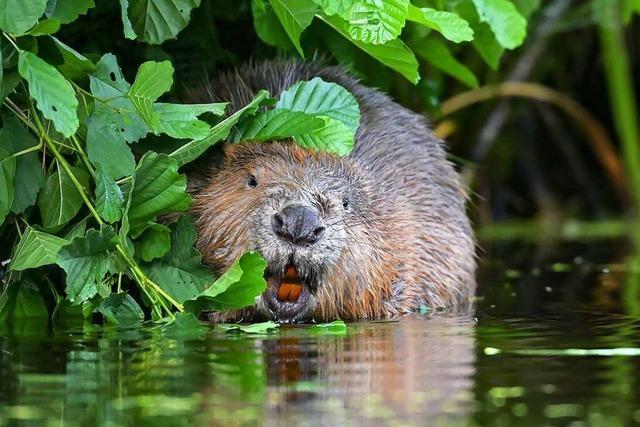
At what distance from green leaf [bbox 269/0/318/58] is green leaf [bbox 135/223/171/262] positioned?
717 millimetres

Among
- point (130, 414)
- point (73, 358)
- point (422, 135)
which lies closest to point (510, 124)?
point (422, 135)

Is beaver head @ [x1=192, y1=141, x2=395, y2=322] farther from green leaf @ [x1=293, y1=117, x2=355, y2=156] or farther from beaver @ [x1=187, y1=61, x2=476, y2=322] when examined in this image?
green leaf @ [x1=293, y1=117, x2=355, y2=156]

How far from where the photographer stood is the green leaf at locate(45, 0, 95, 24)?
3.64 metres

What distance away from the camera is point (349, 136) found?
3994 millimetres

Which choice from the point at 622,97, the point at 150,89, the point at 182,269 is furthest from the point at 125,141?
the point at 622,97

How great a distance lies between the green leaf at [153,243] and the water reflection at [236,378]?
230 millimetres

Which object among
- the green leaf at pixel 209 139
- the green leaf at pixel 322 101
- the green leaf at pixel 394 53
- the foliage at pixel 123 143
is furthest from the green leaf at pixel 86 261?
A: the green leaf at pixel 394 53

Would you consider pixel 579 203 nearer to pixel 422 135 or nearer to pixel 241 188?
pixel 422 135

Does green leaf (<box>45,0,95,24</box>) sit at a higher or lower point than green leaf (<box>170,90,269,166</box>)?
higher

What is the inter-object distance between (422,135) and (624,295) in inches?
37.2

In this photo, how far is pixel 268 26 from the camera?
4.55 meters

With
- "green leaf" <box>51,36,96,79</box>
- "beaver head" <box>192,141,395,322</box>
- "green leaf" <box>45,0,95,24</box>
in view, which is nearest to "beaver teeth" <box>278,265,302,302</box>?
"beaver head" <box>192,141,395,322</box>

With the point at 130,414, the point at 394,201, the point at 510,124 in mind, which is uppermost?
the point at 510,124

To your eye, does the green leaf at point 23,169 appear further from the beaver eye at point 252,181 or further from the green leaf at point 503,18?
the green leaf at point 503,18
